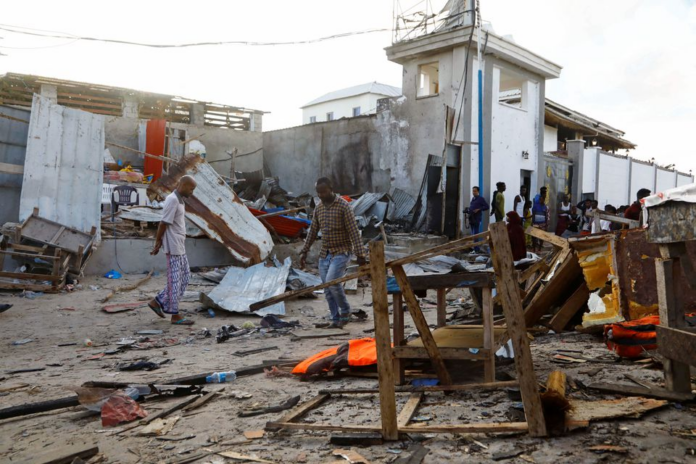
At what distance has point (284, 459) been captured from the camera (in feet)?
8.52

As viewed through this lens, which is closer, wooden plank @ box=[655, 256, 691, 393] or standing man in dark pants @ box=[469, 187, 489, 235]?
wooden plank @ box=[655, 256, 691, 393]

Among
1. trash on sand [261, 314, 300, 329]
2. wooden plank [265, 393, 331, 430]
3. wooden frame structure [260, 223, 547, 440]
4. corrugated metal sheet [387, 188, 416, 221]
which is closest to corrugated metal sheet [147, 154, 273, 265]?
trash on sand [261, 314, 300, 329]

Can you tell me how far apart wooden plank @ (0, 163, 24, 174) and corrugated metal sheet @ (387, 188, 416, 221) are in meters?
9.08

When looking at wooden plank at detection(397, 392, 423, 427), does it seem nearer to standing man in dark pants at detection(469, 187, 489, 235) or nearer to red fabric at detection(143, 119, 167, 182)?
standing man in dark pants at detection(469, 187, 489, 235)

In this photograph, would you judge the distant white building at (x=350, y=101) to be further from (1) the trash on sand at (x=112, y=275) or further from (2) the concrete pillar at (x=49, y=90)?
(1) the trash on sand at (x=112, y=275)

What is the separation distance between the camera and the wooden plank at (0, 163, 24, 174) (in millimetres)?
8734

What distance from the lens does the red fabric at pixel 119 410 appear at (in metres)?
3.22

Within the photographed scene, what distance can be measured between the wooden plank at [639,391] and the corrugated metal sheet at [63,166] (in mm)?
8537

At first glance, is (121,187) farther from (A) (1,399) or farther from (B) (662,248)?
(B) (662,248)

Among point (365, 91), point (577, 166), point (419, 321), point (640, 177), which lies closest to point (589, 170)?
point (577, 166)

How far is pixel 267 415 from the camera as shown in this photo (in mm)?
3279

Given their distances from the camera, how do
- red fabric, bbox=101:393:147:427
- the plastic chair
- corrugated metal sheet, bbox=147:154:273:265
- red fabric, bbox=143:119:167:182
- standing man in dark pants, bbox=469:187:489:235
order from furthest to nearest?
red fabric, bbox=143:119:167:182 < standing man in dark pants, bbox=469:187:489:235 < the plastic chair < corrugated metal sheet, bbox=147:154:273:265 < red fabric, bbox=101:393:147:427

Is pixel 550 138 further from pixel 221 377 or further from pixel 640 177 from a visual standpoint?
pixel 221 377

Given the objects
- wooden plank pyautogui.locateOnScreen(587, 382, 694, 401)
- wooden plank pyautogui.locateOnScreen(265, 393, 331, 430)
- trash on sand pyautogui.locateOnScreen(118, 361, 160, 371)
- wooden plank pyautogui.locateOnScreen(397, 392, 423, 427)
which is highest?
wooden plank pyautogui.locateOnScreen(587, 382, 694, 401)
